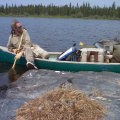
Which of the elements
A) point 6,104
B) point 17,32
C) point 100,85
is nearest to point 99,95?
point 100,85

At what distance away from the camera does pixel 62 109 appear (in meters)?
3.34

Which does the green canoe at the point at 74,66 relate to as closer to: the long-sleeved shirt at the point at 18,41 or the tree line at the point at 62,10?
the long-sleeved shirt at the point at 18,41

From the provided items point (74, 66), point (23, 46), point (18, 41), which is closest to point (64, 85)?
point (74, 66)

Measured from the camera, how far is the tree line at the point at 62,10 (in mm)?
110744

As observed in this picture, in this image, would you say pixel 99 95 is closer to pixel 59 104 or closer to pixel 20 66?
pixel 59 104

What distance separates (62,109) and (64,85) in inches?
84.0

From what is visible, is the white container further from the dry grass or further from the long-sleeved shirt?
the dry grass

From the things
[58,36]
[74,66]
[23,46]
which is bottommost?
[74,66]

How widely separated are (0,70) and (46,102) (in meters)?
5.14

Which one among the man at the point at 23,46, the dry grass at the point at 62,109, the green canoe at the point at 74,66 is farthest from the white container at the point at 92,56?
the dry grass at the point at 62,109

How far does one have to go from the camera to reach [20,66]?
27.4 ft

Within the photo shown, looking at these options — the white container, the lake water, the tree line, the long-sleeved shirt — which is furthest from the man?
the tree line

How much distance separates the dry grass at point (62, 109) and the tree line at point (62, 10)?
342 ft

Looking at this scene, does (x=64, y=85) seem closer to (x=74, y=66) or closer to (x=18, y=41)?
(x=74, y=66)
